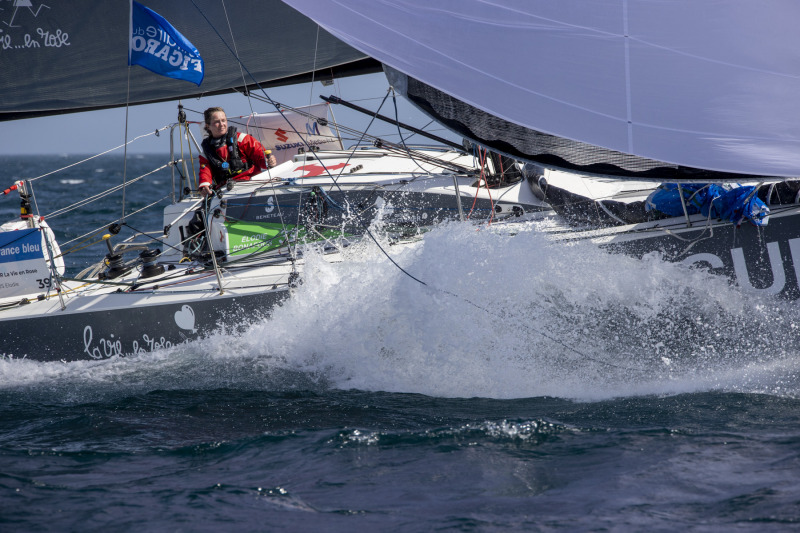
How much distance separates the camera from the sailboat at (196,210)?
467cm

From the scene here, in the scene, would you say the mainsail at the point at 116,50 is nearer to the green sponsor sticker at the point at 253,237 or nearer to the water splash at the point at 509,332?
the green sponsor sticker at the point at 253,237

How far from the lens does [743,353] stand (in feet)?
12.8

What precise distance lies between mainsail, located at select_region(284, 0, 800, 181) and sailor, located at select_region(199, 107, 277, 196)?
2.29 m

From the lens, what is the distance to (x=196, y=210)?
550 centimetres

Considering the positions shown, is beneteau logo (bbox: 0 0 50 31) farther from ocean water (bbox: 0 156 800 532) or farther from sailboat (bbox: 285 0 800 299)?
sailboat (bbox: 285 0 800 299)

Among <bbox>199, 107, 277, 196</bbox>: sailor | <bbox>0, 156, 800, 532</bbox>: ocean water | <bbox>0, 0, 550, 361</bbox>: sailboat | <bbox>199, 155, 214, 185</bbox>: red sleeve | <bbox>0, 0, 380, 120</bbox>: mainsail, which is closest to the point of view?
<bbox>0, 156, 800, 532</bbox>: ocean water

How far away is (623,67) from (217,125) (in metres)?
3.36

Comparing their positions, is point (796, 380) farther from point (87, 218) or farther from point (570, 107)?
point (87, 218)

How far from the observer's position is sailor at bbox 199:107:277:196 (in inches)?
225

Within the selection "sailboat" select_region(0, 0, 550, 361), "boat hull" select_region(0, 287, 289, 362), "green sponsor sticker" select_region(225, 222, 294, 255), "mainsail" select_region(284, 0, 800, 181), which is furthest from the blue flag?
"boat hull" select_region(0, 287, 289, 362)

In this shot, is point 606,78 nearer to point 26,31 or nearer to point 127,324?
point 127,324

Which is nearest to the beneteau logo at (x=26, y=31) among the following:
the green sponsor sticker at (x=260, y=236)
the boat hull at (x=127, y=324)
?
the green sponsor sticker at (x=260, y=236)

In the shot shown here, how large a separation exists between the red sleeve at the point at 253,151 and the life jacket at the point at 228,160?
42 millimetres

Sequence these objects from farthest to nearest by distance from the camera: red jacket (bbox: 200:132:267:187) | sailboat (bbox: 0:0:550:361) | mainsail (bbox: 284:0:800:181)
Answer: red jacket (bbox: 200:132:267:187), sailboat (bbox: 0:0:550:361), mainsail (bbox: 284:0:800:181)
